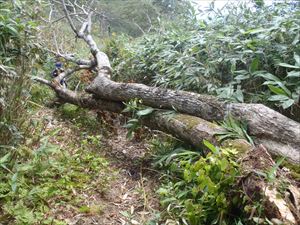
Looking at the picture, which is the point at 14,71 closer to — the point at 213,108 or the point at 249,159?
the point at 213,108

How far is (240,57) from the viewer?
11.8 ft

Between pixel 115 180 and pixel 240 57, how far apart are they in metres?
1.96

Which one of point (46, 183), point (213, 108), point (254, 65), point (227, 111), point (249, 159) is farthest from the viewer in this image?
point (254, 65)

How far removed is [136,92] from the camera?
12.9ft

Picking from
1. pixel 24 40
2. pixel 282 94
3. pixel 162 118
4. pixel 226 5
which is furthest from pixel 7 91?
pixel 226 5

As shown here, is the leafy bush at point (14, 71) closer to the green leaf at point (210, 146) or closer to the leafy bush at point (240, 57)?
the green leaf at point (210, 146)

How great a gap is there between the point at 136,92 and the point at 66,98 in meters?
1.65

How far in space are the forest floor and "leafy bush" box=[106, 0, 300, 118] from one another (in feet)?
3.51

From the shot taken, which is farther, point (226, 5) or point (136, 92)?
point (226, 5)

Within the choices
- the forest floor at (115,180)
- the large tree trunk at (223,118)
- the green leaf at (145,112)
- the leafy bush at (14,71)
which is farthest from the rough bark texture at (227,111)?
the leafy bush at (14,71)

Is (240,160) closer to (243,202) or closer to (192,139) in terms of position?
(243,202)

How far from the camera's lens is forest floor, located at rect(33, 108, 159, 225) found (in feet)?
8.32

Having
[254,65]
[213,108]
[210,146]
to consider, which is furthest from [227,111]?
[210,146]

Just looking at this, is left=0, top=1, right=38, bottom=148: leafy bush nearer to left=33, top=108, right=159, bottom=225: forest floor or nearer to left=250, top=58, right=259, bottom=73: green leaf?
left=33, top=108, right=159, bottom=225: forest floor
